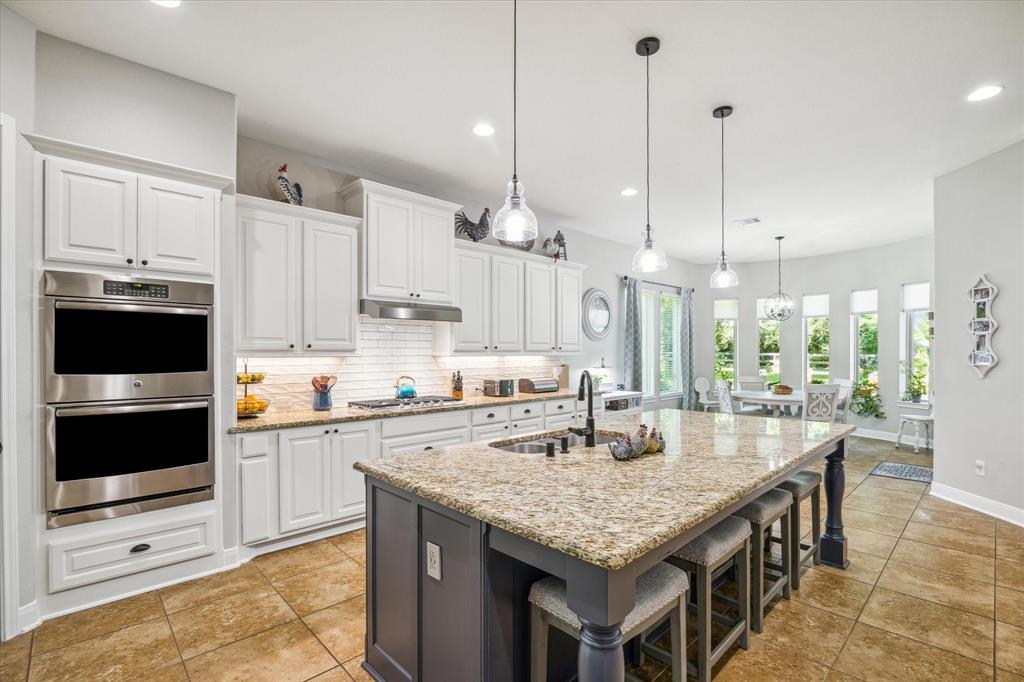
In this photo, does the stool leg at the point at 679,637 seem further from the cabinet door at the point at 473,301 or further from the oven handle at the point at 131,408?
the cabinet door at the point at 473,301

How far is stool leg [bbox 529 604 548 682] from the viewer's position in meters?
1.59

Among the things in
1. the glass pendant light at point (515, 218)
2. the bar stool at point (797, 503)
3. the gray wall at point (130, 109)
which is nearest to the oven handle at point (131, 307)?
the gray wall at point (130, 109)

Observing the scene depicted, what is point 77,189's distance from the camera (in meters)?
2.54

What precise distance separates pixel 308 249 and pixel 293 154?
0.91m

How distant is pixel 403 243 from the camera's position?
410 cm

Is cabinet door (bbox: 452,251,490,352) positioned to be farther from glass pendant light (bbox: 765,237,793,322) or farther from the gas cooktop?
glass pendant light (bbox: 765,237,793,322)

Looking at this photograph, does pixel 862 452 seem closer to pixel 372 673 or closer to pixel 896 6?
pixel 896 6

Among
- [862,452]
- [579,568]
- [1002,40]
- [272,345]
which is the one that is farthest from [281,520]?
[862,452]

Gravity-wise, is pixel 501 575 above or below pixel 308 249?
below

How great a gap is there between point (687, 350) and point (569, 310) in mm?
3495

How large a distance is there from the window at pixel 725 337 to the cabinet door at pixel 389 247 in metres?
6.76

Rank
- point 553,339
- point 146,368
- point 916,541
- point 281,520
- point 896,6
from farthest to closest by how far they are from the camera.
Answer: point 553,339 < point 916,541 < point 281,520 < point 146,368 < point 896,6

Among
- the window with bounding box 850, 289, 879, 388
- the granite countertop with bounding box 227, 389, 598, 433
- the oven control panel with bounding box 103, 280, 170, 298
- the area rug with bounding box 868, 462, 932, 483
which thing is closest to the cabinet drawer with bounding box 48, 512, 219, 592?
the granite countertop with bounding box 227, 389, 598, 433

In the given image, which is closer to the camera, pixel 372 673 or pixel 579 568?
pixel 579 568
